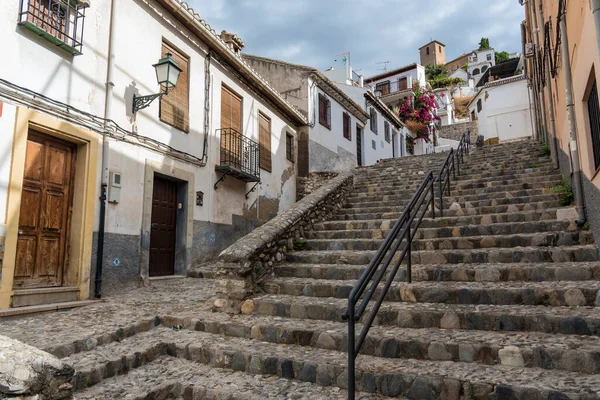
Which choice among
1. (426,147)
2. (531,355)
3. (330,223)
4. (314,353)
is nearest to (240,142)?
(330,223)

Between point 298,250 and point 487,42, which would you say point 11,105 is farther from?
point 487,42

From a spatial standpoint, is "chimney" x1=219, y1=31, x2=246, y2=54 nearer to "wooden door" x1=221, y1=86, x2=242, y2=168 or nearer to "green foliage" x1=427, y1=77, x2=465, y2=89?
"wooden door" x1=221, y1=86, x2=242, y2=168

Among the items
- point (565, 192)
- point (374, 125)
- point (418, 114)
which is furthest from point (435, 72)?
point (565, 192)

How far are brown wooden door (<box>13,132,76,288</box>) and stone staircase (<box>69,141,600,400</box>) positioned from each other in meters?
2.02

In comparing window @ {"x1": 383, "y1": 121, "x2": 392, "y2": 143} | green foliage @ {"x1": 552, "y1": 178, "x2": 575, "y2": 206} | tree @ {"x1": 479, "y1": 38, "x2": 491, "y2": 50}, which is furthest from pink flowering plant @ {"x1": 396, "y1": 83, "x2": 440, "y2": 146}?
tree @ {"x1": 479, "y1": 38, "x2": 491, "y2": 50}

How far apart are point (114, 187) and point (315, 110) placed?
960 cm

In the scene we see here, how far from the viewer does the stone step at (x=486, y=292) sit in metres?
3.56

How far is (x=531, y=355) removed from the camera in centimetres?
291

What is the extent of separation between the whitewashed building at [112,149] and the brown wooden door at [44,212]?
2 centimetres

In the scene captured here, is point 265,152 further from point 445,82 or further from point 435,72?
point 435,72

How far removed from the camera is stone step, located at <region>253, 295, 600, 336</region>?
10.5 ft

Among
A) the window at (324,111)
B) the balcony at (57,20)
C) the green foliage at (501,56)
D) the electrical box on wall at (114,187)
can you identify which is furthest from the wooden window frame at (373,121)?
the green foliage at (501,56)

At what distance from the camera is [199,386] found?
11.2ft

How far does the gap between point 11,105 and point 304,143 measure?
10.0 meters
